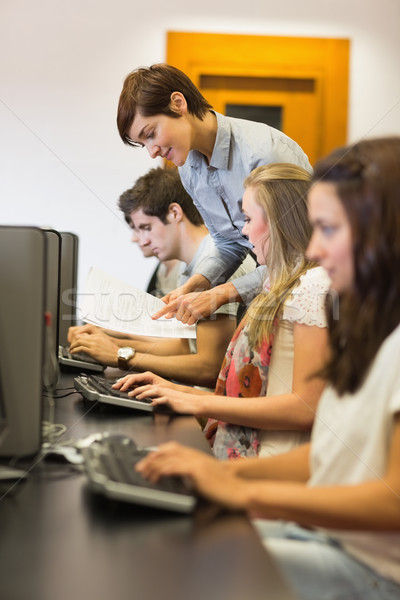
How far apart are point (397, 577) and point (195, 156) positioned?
152cm

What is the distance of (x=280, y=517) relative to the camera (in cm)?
72

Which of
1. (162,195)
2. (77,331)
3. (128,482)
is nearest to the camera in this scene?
(128,482)

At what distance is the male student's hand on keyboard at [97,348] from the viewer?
6.05 feet

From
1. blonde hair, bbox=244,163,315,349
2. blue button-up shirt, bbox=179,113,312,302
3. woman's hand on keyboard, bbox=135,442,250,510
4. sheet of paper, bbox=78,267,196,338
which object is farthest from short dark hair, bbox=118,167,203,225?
woman's hand on keyboard, bbox=135,442,250,510

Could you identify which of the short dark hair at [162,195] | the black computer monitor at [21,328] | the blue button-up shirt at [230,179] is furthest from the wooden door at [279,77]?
the black computer monitor at [21,328]

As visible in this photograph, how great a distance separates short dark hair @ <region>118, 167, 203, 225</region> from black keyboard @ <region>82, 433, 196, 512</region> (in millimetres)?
1593

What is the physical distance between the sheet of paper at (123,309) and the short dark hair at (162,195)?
23.1 inches

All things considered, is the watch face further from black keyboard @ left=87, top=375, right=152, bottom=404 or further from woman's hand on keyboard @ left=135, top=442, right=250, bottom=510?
woman's hand on keyboard @ left=135, top=442, right=250, bottom=510

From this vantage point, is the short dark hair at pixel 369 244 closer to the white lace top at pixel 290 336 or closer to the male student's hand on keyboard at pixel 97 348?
the white lace top at pixel 290 336

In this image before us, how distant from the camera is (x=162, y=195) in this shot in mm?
2387

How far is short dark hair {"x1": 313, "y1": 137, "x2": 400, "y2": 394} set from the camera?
754 millimetres

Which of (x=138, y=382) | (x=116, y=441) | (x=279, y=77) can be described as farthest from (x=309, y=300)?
(x=279, y=77)

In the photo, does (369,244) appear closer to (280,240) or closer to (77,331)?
(280,240)

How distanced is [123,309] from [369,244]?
3.72 ft
